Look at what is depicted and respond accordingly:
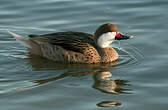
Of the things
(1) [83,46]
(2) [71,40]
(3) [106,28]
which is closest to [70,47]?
(2) [71,40]

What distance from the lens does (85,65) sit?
35.7ft

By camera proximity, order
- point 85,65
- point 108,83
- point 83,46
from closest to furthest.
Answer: point 108,83 → point 85,65 → point 83,46

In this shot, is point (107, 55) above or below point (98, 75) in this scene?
above

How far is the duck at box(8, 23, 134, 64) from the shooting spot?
11.0 metres

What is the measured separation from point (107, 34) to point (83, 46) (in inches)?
27.1

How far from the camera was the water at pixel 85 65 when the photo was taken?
8.43 m

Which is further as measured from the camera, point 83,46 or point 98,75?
point 83,46

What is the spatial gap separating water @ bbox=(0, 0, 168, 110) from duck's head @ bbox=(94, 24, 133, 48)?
59cm

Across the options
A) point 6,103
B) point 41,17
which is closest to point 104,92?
point 6,103

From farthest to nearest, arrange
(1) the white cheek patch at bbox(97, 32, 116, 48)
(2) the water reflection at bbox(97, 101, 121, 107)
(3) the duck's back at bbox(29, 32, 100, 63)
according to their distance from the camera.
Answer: (1) the white cheek patch at bbox(97, 32, 116, 48)
(3) the duck's back at bbox(29, 32, 100, 63)
(2) the water reflection at bbox(97, 101, 121, 107)

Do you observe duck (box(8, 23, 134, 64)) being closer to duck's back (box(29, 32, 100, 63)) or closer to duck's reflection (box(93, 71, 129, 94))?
duck's back (box(29, 32, 100, 63))

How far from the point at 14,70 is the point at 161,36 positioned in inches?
172

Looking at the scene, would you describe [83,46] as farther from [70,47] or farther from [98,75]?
[98,75]

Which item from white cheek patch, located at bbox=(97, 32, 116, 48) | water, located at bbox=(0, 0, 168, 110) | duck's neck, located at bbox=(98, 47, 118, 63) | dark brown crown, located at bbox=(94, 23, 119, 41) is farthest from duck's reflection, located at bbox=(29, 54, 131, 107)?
dark brown crown, located at bbox=(94, 23, 119, 41)
